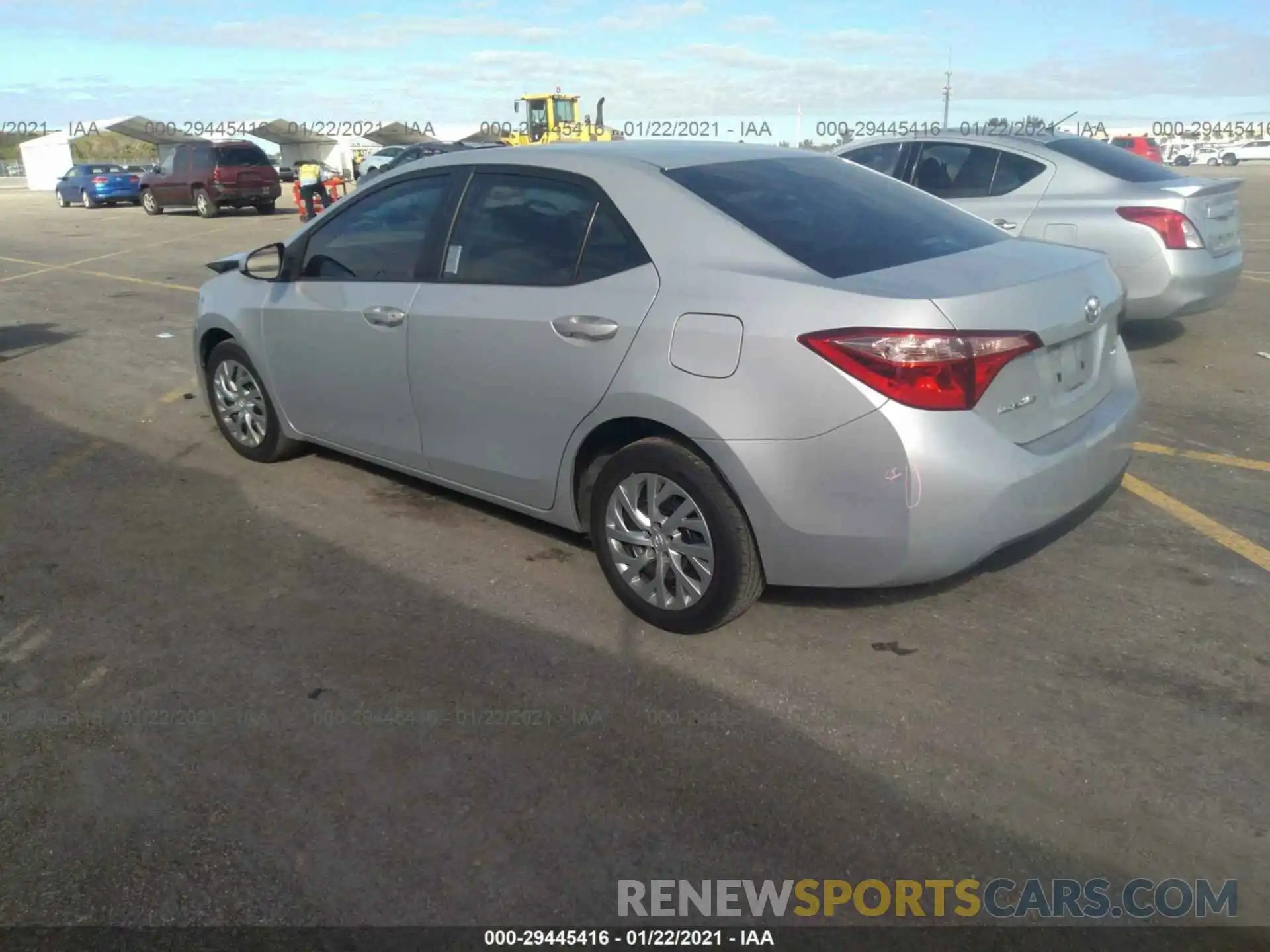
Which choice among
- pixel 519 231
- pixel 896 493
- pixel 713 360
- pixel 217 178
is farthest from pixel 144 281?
pixel 896 493

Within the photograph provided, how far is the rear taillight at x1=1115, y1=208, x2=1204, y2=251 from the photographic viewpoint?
7348 millimetres

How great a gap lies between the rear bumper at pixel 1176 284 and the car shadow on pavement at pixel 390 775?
561cm

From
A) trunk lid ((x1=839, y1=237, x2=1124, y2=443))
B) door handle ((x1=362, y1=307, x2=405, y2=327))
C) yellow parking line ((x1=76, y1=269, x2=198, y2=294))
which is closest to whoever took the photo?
trunk lid ((x1=839, y1=237, x2=1124, y2=443))

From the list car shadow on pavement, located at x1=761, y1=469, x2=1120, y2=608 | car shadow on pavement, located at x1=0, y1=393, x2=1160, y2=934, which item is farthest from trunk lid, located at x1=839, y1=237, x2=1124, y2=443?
car shadow on pavement, located at x1=0, y1=393, x2=1160, y2=934

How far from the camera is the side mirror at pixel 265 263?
17.4 feet

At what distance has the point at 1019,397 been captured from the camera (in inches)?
131

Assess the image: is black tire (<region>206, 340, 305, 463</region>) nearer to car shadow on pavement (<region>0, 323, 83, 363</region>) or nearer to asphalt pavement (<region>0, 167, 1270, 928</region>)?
asphalt pavement (<region>0, 167, 1270, 928</region>)

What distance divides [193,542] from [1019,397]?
3.63 meters

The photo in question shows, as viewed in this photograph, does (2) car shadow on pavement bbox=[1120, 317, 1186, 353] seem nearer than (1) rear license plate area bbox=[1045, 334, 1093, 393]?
No

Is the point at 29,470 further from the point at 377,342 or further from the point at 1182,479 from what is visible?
the point at 1182,479

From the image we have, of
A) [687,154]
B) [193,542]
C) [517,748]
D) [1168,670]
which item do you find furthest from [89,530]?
[1168,670]

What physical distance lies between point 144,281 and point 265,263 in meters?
9.83

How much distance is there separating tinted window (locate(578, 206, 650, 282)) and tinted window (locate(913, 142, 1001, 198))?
16.5 feet

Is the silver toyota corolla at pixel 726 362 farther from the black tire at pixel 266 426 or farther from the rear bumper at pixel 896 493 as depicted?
the black tire at pixel 266 426
